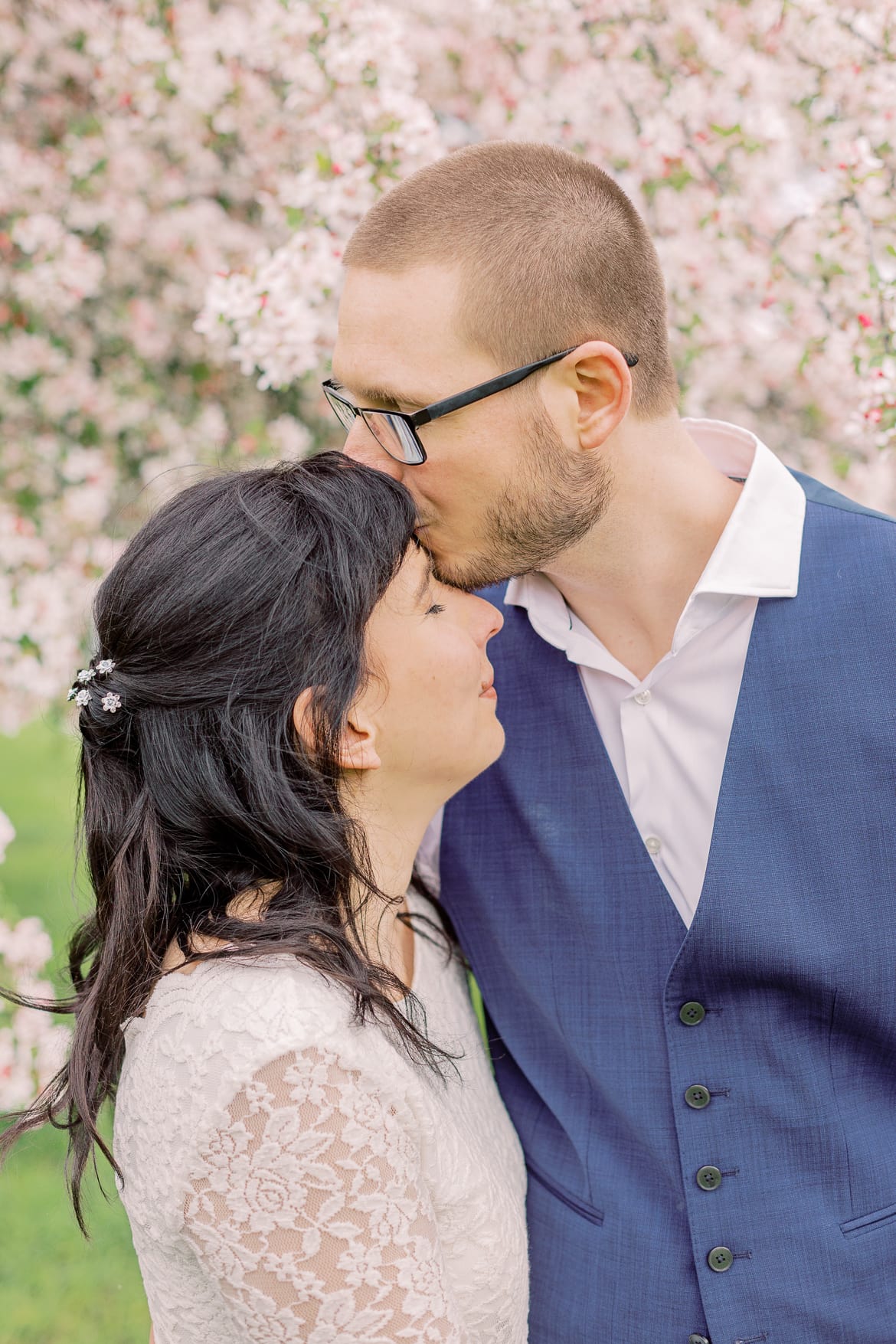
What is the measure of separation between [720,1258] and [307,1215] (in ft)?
2.28

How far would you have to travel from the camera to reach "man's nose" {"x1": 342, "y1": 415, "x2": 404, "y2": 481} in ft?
6.52

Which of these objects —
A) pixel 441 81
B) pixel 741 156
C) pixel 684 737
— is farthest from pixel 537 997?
pixel 441 81

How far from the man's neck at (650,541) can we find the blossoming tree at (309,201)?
585 mm

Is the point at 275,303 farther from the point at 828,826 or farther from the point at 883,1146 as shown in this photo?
the point at 883,1146

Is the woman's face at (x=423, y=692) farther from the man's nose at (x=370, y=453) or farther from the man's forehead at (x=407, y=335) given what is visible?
the man's forehead at (x=407, y=335)

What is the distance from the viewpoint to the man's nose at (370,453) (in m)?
1.99

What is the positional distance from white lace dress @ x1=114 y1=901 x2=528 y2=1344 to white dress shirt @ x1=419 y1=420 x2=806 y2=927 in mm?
615

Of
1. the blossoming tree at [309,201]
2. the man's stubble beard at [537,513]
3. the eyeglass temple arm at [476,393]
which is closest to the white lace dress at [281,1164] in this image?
the man's stubble beard at [537,513]

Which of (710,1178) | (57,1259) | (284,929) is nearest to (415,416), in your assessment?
(284,929)

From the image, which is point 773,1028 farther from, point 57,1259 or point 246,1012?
point 57,1259

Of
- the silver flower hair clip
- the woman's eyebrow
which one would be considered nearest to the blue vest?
the woman's eyebrow

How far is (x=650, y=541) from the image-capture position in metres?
2.07

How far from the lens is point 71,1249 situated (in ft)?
12.1

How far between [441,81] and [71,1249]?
4.22 meters
